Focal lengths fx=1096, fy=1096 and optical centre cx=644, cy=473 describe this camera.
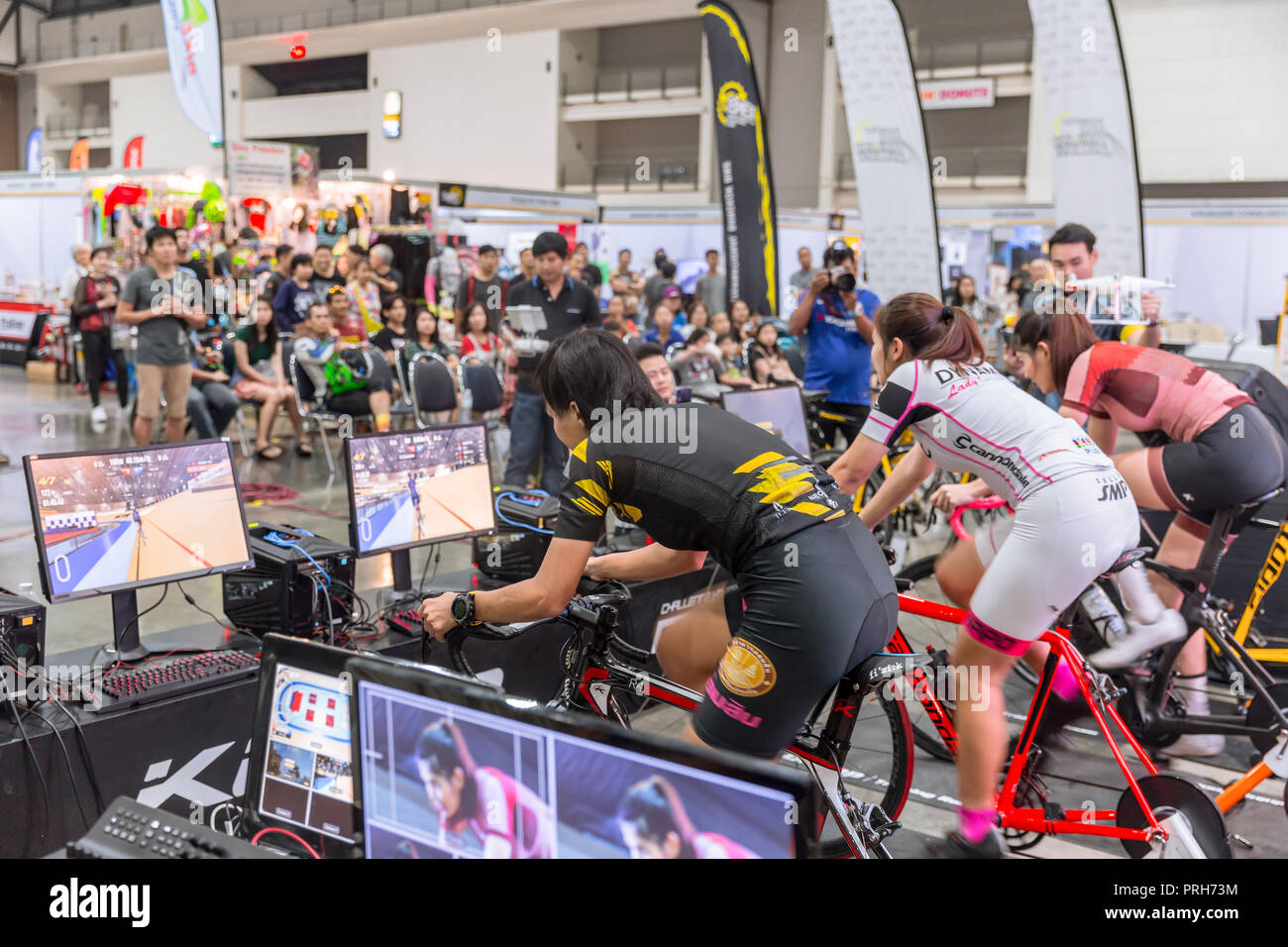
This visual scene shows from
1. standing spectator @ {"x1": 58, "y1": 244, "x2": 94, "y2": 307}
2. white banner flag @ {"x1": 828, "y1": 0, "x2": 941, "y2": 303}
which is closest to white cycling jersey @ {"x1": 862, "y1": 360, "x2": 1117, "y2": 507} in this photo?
white banner flag @ {"x1": 828, "y1": 0, "x2": 941, "y2": 303}

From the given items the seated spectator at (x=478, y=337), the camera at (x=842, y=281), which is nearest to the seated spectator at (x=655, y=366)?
the camera at (x=842, y=281)

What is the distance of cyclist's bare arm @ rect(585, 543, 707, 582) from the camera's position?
8.23 ft

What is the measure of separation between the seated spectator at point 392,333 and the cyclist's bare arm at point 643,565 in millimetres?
5574

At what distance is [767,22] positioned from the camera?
71.9 feet

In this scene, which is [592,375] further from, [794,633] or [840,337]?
[840,337]

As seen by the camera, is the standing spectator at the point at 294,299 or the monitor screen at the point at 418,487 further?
the standing spectator at the point at 294,299

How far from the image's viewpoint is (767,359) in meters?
8.09

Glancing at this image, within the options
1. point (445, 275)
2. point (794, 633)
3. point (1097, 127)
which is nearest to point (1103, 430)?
point (794, 633)

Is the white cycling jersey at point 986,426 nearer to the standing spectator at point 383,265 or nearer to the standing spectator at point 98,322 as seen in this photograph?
the standing spectator at point 383,265

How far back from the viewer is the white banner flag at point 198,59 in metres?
8.66

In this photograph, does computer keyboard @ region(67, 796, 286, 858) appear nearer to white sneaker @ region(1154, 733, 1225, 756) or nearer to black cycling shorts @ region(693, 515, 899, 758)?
black cycling shorts @ region(693, 515, 899, 758)
